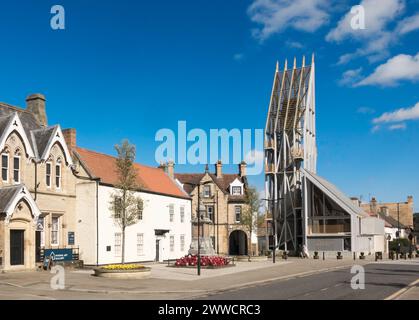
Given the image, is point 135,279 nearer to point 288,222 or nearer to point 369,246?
point 288,222

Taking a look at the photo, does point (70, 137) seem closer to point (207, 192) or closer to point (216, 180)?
point (207, 192)

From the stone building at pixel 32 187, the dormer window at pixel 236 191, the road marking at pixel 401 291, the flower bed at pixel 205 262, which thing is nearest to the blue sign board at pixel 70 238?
the stone building at pixel 32 187

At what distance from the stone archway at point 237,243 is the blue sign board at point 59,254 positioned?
36441 mm

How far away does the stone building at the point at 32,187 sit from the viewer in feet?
108

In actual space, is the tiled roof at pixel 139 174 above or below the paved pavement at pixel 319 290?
above

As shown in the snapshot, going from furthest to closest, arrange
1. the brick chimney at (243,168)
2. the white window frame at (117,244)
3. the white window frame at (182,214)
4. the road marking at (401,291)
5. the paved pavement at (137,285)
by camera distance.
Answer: the brick chimney at (243,168) → the white window frame at (182,214) → the white window frame at (117,244) → the paved pavement at (137,285) → the road marking at (401,291)

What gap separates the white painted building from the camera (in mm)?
41281

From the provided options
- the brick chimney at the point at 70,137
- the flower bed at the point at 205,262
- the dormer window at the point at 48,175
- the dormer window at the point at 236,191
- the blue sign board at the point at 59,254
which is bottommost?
the flower bed at the point at 205,262

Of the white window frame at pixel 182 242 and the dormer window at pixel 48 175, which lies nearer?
the dormer window at pixel 48 175

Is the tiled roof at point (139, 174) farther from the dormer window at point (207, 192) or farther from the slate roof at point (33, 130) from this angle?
the dormer window at point (207, 192)

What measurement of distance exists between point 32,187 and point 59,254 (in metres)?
5.21

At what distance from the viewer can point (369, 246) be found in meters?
69.6

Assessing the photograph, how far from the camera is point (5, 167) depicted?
113 ft

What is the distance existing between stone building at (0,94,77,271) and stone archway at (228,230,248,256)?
3576cm
